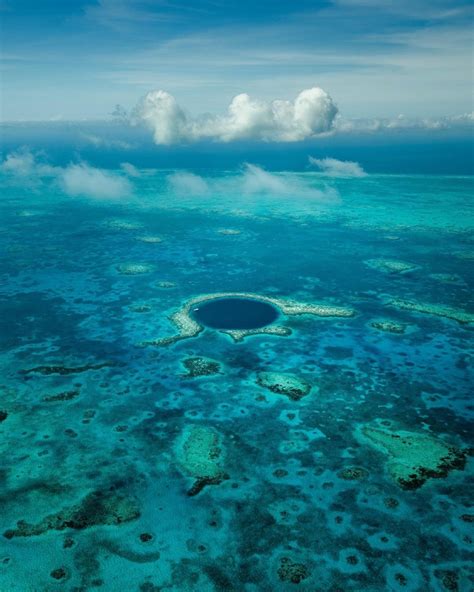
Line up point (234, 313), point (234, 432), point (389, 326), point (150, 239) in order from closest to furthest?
1. point (234, 432)
2. point (389, 326)
3. point (234, 313)
4. point (150, 239)

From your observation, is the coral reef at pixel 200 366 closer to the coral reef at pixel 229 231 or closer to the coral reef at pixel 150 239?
the coral reef at pixel 150 239

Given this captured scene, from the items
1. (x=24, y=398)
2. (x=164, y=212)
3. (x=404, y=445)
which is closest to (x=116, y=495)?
(x=24, y=398)

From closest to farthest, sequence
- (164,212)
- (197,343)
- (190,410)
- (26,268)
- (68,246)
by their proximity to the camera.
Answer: (190,410) → (197,343) → (26,268) → (68,246) → (164,212)

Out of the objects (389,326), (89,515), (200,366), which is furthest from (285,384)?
(89,515)

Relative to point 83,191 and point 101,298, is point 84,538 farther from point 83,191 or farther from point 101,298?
point 83,191

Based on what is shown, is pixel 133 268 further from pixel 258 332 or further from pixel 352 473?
pixel 352 473

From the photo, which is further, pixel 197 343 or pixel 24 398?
pixel 197 343
